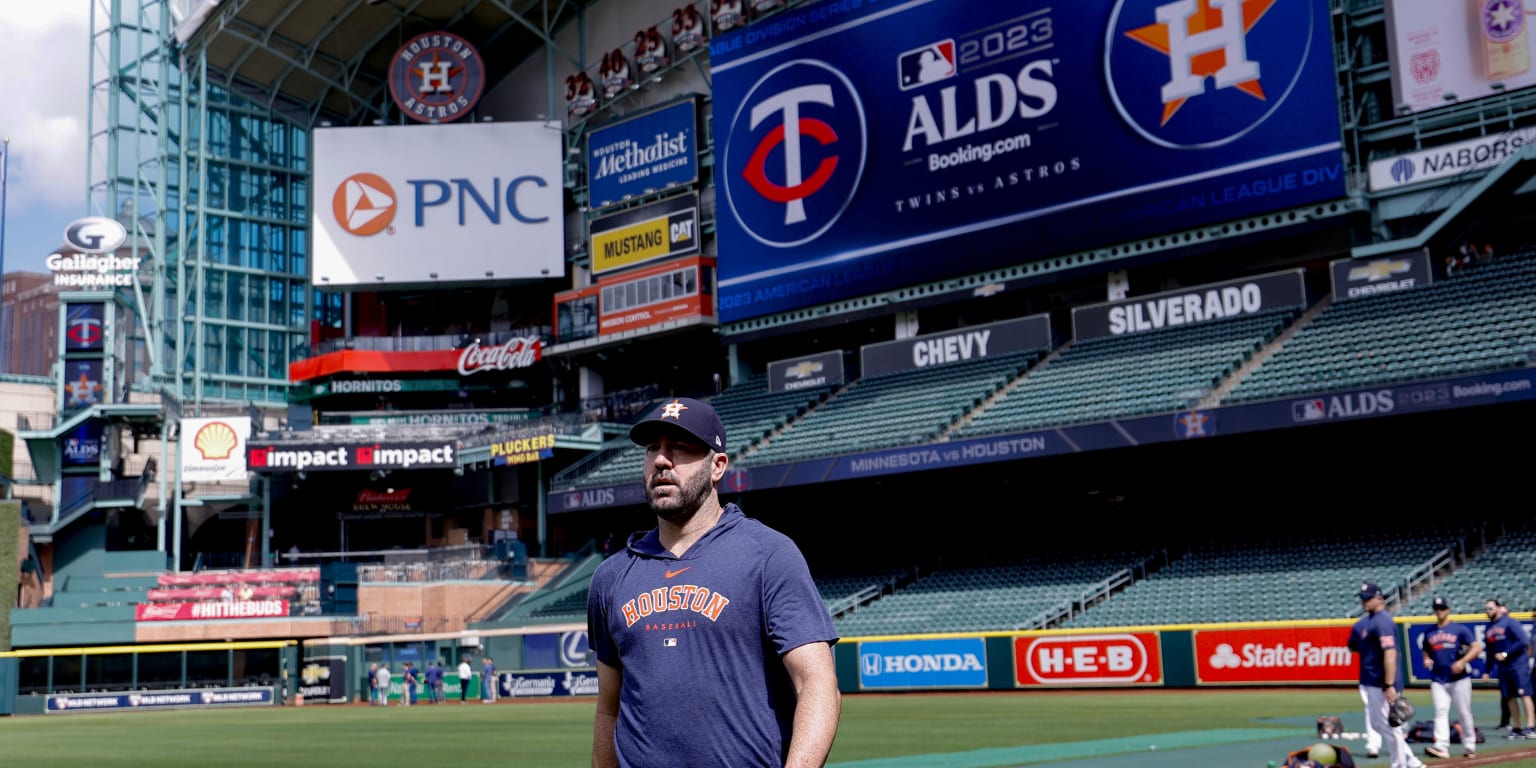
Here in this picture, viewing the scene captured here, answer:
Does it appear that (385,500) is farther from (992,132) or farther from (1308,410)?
(1308,410)

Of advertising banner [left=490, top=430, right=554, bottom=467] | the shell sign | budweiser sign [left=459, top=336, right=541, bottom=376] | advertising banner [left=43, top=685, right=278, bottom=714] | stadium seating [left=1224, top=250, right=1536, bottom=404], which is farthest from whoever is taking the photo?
the shell sign

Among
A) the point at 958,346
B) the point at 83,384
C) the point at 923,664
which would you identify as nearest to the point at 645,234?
the point at 958,346

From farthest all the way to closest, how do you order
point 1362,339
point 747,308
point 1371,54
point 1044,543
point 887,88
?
point 747,308
point 887,88
point 1044,543
point 1371,54
point 1362,339

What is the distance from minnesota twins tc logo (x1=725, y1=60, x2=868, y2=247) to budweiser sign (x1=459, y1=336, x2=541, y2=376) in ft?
47.3

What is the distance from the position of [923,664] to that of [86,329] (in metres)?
47.3

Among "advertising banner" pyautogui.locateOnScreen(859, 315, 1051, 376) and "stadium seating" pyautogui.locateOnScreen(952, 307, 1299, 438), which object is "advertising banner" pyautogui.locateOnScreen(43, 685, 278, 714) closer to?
"advertising banner" pyautogui.locateOnScreen(859, 315, 1051, 376)

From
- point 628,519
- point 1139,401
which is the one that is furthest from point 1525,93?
point 628,519

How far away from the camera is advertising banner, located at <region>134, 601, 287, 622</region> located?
2039 inches

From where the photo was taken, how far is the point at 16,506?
56.8 meters

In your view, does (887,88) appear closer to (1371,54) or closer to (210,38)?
(1371,54)

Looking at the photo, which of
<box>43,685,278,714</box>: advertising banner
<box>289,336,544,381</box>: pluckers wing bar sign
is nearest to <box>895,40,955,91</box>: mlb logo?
<box>289,336,544,381</box>: pluckers wing bar sign

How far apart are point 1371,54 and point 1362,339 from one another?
8874 mm

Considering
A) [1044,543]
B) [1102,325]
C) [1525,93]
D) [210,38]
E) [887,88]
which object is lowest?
[1044,543]

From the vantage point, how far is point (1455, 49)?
3900 centimetres
